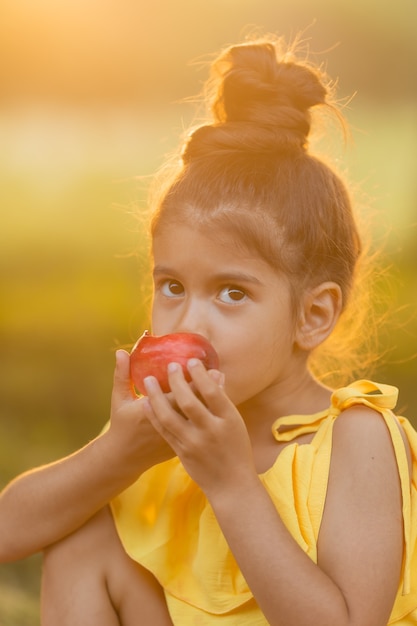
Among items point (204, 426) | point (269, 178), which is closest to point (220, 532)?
point (204, 426)

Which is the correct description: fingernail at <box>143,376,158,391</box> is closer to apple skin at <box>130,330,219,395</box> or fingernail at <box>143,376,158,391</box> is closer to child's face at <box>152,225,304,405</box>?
apple skin at <box>130,330,219,395</box>

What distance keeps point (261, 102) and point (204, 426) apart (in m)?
0.74

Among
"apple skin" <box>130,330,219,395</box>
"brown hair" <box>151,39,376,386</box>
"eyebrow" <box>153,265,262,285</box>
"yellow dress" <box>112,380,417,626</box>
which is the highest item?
"brown hair" <box>151,39,376,386</box>

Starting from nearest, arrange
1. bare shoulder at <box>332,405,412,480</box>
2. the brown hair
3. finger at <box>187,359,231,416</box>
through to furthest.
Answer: finger at <box>187,359,231,416</box>, bare shoulder at <box>332,405,412,480</box>, the brown hair

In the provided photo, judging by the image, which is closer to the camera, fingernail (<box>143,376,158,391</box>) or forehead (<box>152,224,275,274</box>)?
fingernail (<box>143,376,158,391</box>)

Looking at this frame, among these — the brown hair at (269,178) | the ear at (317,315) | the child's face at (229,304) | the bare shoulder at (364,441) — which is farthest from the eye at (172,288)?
the bare shoulder at (364,441)

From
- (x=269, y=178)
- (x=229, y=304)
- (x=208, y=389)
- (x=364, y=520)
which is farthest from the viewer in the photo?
(x=269, y=178)

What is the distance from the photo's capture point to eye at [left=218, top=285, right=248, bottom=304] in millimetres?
1841

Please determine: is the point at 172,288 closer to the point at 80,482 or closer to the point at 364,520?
the point at 80,482

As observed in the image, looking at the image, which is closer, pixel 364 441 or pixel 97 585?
pixel 364 441

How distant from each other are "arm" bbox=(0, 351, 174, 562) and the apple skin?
9 centimetres

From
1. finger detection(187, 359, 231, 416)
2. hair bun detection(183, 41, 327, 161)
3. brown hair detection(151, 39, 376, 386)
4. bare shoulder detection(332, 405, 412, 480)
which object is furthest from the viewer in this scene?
hair bun detection(183, 41, 327, 161)

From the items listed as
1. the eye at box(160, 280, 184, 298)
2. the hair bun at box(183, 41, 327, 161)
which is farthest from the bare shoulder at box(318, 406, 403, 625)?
the hair bun at box(183, 41, 327, 161)

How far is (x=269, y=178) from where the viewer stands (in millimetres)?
1942
